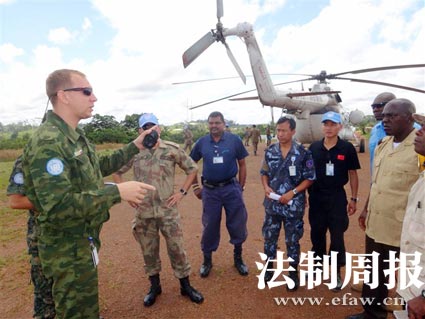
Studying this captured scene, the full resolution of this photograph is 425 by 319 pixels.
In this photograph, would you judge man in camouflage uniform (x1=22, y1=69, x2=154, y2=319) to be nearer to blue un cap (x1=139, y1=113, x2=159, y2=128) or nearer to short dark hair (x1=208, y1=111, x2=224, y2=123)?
blue un cap (x1=139, y1=113, x2=159, y2=128)

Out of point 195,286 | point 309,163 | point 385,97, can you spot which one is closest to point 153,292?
point 195,286

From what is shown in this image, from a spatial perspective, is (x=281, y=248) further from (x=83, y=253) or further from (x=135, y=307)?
(x=83, y=253)

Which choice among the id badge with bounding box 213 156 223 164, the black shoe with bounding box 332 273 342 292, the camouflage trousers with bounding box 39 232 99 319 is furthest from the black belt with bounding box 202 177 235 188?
the camouflage trousers with bounding box 39 232 99 319

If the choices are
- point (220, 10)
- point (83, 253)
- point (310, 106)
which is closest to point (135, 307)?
point (83, 253)

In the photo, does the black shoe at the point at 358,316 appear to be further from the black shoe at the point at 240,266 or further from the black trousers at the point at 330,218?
the black shoe at the point at 240,266

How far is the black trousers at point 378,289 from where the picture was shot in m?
2.58

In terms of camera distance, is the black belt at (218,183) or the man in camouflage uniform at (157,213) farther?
the black belt at (218,183)

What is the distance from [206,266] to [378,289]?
1.86 m

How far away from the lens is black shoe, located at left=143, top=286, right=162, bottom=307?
3057 mm

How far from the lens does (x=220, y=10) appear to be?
8.48 metres

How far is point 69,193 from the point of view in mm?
1546

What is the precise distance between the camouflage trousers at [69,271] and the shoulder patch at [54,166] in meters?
0.45

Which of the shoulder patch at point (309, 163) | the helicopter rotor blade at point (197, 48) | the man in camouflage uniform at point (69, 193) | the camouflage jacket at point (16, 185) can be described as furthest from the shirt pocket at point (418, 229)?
the helicopter rotor blade at point (197, 48)

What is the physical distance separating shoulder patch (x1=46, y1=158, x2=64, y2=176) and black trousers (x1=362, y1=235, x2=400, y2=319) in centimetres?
253
